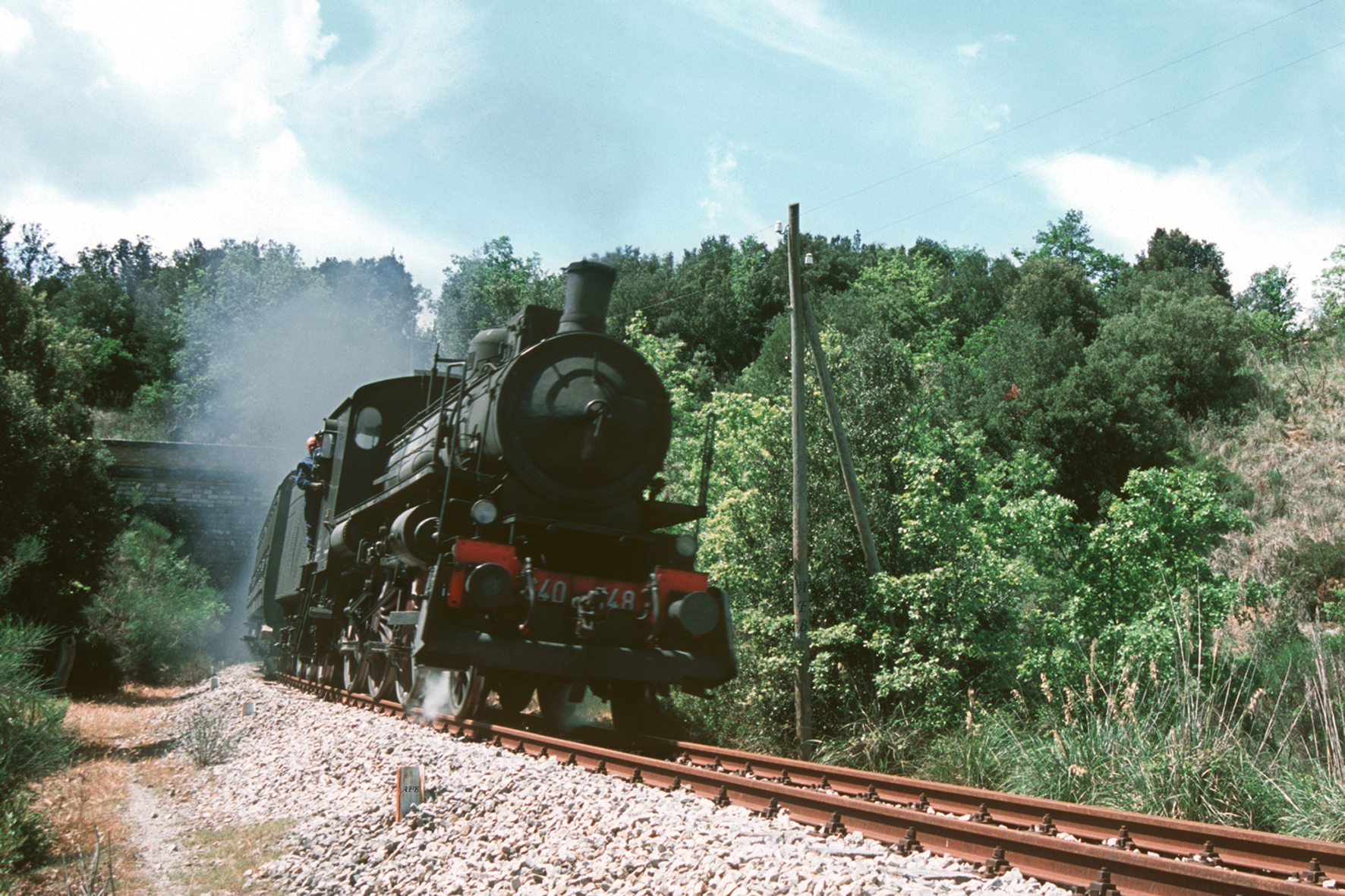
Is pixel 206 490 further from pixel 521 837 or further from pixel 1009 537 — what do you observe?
pixel 521 837

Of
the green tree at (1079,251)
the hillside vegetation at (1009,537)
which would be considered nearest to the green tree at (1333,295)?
the hillside vegetation at (1009,537)

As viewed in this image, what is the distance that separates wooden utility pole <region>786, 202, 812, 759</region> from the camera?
33.7ft

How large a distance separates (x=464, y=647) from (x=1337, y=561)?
75.4 ft

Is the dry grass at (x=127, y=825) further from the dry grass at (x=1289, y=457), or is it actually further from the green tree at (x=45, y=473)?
the dry grass at (x=1289, y=457)

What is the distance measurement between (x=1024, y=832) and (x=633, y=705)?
4.79 m

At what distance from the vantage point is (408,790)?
525 centimetres

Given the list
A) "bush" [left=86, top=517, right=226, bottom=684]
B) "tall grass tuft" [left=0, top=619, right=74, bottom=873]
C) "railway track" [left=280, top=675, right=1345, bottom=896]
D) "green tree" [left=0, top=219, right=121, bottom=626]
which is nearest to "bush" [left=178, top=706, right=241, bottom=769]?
"tall grass tuft" [left=0, top=619, right=74, bottom=873]

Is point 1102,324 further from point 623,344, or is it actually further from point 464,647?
point 464,647

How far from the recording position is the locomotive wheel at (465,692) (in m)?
8.36

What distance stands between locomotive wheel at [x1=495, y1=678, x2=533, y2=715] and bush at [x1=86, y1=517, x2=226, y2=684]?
15.3 meters

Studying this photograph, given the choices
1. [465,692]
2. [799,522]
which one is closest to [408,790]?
[465,692]

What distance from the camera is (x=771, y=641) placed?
11938mm

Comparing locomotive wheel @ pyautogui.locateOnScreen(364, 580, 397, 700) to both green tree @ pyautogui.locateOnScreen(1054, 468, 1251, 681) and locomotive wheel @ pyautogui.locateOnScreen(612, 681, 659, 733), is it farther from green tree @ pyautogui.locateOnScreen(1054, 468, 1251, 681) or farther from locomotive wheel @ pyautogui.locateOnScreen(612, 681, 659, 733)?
green tree @ pyautogui.locateOnScreen(1054, 468, 1251, 681)

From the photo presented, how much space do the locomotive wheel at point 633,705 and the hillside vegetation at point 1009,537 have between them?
234 cm
